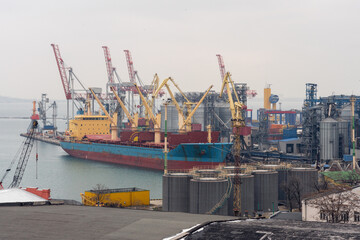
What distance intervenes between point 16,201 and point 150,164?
5365 centimetres

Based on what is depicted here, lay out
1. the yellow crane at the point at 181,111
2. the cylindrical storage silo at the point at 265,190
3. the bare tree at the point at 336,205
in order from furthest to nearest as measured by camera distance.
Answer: the yellow crane at the point at 181,111, the cylindrical storage silo at the point at 265,190, the bare tree at the point at 336,205

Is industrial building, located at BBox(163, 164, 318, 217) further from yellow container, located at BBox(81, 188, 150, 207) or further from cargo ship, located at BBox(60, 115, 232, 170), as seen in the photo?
cargo ship, located at BBox(60, 115, 232, 170)

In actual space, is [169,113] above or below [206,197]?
above

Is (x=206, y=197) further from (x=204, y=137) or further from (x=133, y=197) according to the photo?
(x=204, y=137)

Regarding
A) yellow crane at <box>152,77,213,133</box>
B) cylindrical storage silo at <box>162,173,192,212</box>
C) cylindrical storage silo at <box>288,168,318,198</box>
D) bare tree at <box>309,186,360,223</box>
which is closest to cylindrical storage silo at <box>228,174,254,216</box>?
cylindrical storage silo at <box>162,173,192,212</box>

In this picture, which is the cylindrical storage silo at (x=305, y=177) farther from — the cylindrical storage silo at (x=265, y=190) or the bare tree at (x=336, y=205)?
the bare tree at (x=336, y=205)

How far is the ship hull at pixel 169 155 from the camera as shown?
77.8 metres

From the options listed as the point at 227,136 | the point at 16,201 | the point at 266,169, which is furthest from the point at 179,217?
the point at 227,136

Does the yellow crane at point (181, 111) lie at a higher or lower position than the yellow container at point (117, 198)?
higher

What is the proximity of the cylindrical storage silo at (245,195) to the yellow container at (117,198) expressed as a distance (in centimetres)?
758

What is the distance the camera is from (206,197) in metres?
40.2

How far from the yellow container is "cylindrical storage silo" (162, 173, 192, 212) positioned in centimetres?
347

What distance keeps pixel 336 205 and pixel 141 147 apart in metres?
59.1

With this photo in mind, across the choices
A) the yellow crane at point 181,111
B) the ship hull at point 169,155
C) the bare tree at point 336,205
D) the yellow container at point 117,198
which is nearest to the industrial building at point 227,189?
the yellow container at point 117,198
